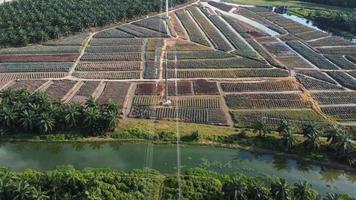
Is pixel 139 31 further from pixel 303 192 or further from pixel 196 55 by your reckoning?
pixel 303 192

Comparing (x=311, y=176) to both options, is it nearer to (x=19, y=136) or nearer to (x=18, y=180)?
(x=18, y=180)

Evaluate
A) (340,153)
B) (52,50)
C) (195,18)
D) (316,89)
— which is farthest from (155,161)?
(195,18)

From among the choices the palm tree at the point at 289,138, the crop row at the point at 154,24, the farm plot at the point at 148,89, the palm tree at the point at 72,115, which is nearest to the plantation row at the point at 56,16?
the crop row at the point at 154,24

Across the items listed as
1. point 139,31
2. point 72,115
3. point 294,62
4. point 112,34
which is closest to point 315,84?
point 294,62

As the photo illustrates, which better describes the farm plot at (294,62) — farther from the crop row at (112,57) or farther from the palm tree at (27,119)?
the palm tree at (27,119)

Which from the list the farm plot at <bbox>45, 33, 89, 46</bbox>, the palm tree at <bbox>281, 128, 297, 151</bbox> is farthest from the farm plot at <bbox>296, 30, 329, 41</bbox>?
the palm tree at <bbox>281, 128, 297, 151</bbox>

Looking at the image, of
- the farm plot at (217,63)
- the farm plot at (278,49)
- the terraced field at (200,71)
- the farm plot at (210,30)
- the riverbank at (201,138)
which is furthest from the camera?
the farm plot at (210,30)
